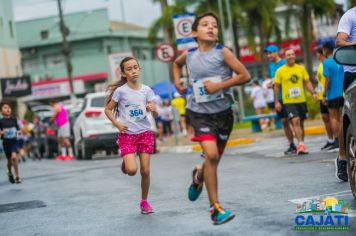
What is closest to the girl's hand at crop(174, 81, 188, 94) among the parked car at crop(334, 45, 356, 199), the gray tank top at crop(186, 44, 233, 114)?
the gray tank top at crop(186, 44, 233, 114)

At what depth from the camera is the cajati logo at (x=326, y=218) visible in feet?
22.3

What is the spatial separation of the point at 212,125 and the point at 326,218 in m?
1.22

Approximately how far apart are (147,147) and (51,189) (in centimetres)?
442

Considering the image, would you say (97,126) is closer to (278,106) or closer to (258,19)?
(278,106)

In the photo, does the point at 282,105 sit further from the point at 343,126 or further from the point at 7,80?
the point at 7,80

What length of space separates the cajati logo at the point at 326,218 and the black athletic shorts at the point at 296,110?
7.89 meters

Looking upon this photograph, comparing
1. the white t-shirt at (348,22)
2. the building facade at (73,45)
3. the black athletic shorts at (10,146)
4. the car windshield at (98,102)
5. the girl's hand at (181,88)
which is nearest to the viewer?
the girl's hand at (181,88)

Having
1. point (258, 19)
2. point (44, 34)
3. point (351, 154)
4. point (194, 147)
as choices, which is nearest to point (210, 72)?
point (351, 154)

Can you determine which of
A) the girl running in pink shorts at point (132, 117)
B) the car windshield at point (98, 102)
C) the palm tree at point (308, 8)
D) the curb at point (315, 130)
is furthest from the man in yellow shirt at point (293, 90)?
the palm tree at point (308, 8)

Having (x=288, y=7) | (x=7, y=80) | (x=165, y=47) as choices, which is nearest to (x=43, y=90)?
(x=7, y=80)

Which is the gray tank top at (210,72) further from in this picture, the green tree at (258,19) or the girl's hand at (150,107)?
the green tree at (258,19)

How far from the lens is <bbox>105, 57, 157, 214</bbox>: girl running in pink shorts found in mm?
9328

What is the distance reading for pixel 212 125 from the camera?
24.0ft

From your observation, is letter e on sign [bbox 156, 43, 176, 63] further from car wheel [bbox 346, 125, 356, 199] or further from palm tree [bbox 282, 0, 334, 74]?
palm tree [bbox 282, 0, 334, 74]
